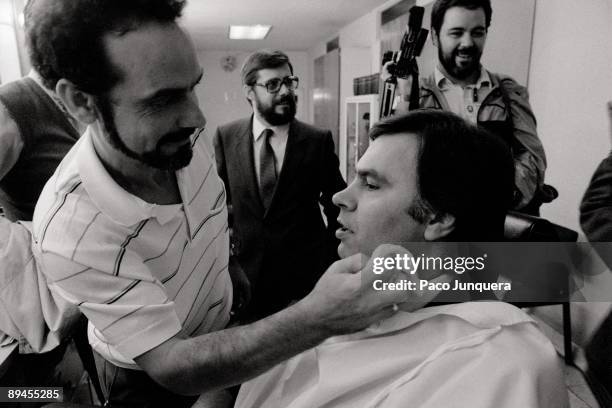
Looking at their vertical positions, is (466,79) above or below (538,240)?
above

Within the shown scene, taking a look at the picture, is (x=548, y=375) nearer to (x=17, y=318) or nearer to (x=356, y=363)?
(x=356, y=363)

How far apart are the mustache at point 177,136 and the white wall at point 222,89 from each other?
990 cm

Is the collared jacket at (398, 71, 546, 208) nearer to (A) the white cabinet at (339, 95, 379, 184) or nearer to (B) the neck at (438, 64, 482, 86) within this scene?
(B) the neck at (438, 64, 482, 86)

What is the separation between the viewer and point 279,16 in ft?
21.6

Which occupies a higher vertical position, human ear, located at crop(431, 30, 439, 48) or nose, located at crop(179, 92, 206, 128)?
human ear, located at crop(431, 30, 439, 48)

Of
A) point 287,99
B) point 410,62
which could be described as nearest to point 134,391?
point 410,62

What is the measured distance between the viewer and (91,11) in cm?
82

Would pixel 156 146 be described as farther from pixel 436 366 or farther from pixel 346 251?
pixel 436 366

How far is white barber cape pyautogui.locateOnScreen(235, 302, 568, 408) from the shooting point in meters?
0.79

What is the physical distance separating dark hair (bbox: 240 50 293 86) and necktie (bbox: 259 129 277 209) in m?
0.41

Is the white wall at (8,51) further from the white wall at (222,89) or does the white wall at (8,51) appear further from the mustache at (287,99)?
the white wall at (222,89)

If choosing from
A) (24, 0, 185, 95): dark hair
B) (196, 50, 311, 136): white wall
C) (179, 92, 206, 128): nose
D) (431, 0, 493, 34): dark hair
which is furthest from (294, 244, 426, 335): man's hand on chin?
(196, 50, 311, 136): white wall

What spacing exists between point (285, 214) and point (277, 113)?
0.57 metres

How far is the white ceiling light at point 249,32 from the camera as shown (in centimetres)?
747
